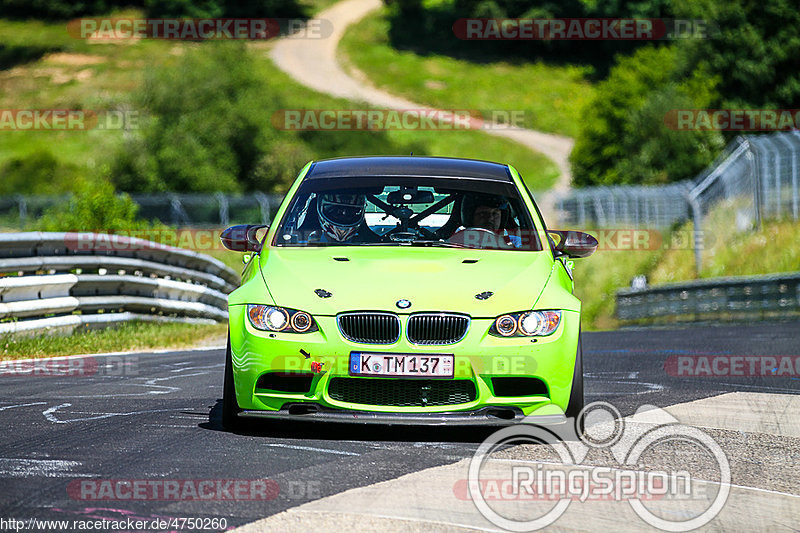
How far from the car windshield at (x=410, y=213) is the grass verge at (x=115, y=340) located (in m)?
4.93

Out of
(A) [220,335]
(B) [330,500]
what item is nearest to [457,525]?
(B) [330,500]

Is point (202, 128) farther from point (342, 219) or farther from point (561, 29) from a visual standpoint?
point (342, 219)

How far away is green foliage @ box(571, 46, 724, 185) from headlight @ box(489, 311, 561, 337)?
4844cm

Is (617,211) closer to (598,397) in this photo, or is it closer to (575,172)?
(575,172)

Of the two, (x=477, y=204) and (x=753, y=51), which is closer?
(x=477, y=204)

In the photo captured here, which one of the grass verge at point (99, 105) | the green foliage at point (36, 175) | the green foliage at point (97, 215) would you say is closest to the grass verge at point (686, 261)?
the green foliage at point (97, 215)

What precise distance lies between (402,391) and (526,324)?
77 cm

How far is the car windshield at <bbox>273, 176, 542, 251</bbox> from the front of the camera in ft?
25.0

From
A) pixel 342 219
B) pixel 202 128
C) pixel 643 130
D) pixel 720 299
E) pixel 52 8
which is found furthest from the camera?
pixel 52 8

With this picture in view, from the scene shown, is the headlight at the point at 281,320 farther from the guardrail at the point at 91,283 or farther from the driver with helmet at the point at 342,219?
the guardrail at the point at 91,283

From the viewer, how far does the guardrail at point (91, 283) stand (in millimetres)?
12219

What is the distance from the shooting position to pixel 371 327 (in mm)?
6531

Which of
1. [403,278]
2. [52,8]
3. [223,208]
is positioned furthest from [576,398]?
[52,8]

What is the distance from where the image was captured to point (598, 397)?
8.70 m
